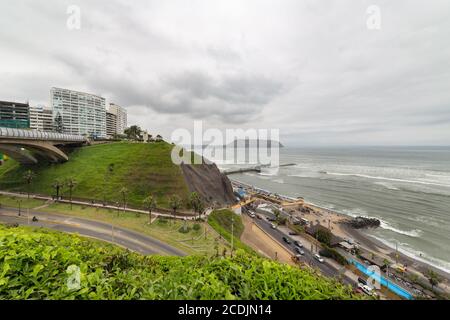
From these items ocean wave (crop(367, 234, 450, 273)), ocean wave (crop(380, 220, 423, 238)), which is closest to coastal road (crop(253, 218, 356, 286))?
ocean wave (crop(367, 234, 450, 273))

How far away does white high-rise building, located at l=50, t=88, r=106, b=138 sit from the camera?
A: 131m

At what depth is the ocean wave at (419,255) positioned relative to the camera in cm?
3527

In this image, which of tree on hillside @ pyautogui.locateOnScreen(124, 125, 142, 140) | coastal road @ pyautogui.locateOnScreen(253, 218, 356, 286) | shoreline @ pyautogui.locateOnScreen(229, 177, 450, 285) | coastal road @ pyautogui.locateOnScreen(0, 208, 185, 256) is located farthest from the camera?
tree on hillside @ pyautogui.locateOnScreen(124, 125, 142, 140)

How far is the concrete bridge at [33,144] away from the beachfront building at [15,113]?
9085cm

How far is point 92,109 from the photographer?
477 ft

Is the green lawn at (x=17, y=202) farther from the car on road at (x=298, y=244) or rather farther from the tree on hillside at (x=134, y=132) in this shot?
the car on road at (x=298, y=244)

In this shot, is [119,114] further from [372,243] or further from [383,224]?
[372,243]

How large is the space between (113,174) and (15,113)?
129115 millimetres

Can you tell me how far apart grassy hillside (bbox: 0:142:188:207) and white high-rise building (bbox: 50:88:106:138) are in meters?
77.9

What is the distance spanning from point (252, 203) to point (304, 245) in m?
28.0

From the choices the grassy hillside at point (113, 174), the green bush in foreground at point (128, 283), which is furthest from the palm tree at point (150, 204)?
the green bush in foreground at point (128, 283)

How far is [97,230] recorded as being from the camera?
96.8 feet

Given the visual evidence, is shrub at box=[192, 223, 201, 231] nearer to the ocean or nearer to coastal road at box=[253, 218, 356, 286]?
coastal road at box=[253, 218, 356, 286]
